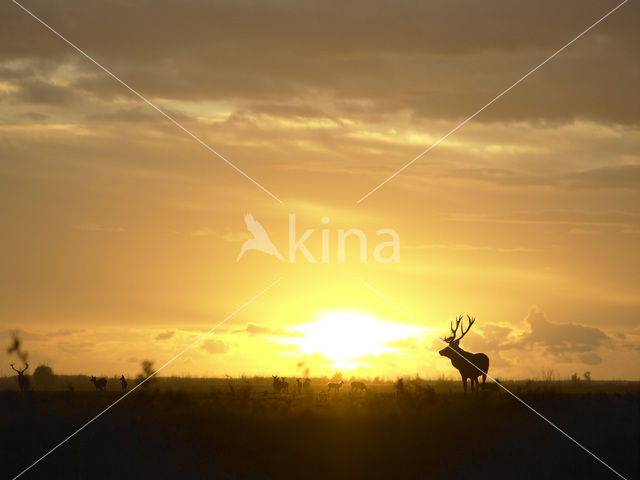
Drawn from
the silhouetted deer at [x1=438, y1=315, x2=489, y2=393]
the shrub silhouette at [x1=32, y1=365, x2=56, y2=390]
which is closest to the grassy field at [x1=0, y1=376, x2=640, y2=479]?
the silhouetted deer at [x1=438, y1=315, x2=489, y2=393]

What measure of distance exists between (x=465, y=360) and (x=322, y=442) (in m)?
17.5

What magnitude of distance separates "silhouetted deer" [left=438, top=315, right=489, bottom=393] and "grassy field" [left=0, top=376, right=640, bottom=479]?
9.88 meters

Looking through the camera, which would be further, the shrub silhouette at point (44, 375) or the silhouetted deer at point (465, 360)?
the shrub silhouette at point (44, 375)

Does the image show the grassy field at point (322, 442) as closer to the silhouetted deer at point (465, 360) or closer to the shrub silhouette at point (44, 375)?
the silhouetted deer at point (465, 360)

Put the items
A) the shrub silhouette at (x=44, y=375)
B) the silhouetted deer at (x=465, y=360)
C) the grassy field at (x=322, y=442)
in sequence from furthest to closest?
1. the shrub silhouette at (x=44, y=375)
2. the silhouetted deer at (x=465, y=360)
3. the grassy field at (x=322, y=442)

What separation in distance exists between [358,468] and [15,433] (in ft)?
38.7

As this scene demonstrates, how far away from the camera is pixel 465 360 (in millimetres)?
45594

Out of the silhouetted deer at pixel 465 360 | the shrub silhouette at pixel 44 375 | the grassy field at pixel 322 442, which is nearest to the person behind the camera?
the grassy field at pixel 322 442

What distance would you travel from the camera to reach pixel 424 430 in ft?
101

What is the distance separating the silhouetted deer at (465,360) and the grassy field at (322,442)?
988 centimetres

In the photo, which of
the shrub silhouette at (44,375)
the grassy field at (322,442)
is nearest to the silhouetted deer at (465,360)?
the grassy field at (322,442)

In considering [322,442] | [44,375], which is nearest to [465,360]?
[322,442]

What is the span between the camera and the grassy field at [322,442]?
28.0 m

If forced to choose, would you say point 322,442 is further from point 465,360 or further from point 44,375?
point 44,375
